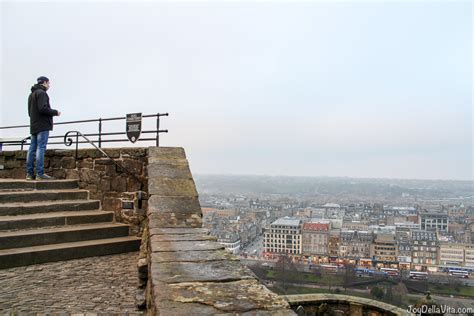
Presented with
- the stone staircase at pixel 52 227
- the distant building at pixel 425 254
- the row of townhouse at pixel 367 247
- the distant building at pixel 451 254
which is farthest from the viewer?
the distant building at pixel 425 254

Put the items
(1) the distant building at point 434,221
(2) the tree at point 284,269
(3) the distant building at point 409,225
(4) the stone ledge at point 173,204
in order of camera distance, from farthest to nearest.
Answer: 1. (3) the distant building at point 409,225
2. (1) the distant building at point 434,221
3. (2) the tree at point 284,269
4. (4) the stone ledge at point 173,204

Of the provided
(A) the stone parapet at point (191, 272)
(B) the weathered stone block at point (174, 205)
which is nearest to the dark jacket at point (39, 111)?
(A) the stone parapet at point (191, 272)

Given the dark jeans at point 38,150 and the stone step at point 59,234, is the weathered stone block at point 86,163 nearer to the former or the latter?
the dark jeans at point 38,150

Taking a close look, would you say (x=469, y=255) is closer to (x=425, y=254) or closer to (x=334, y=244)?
(x=425, y=254)

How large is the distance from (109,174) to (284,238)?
27.7m

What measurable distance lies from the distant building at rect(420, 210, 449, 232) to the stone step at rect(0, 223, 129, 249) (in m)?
37.1

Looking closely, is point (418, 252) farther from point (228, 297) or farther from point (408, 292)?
point (228, 297)

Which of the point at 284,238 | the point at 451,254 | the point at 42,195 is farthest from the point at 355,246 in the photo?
the point at 42,195

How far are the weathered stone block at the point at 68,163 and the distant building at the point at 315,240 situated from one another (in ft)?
90.0

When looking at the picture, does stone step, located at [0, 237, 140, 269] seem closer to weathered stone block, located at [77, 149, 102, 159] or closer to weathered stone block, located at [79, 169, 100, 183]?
weathered stone block, located at [79, 169, 100, 183]

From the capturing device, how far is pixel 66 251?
4707mm

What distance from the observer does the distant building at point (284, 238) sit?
3191 cm

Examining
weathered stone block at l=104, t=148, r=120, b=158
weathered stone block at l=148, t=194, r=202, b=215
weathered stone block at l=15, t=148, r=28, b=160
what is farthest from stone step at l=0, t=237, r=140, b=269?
weathered stone block at l=15, t=148, r=28, b=160

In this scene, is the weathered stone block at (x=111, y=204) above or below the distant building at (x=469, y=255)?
above
